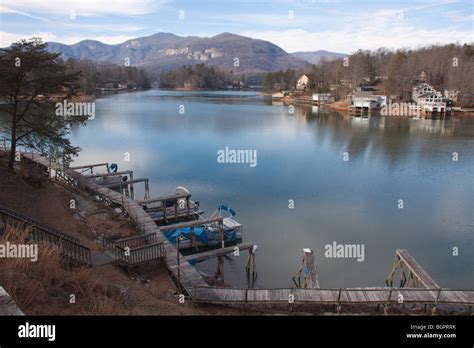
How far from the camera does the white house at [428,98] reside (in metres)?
59.7

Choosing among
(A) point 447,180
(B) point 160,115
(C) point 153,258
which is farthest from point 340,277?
(B) point 160,115

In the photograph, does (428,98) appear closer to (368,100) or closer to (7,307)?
(368,100)

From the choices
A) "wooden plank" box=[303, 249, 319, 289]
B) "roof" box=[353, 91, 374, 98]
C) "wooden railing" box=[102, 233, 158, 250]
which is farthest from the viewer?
"roof" box=[353, 91, 374, 98]

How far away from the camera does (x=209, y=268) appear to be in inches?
581

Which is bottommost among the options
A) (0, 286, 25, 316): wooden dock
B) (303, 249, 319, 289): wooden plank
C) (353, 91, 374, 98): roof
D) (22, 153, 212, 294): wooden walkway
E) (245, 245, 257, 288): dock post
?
(245, 245, 257, 288): dock post

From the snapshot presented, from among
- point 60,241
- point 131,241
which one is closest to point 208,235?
point 131,241

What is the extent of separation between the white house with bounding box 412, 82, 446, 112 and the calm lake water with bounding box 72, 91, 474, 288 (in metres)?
12.3

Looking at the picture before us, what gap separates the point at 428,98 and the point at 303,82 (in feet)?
137

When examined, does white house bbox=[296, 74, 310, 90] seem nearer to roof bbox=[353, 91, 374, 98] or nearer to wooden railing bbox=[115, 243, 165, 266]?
roof bbox=[353, 91, 374, 98]

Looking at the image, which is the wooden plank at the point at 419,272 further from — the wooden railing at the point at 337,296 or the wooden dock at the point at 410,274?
the wooden railing at the point at 337,296

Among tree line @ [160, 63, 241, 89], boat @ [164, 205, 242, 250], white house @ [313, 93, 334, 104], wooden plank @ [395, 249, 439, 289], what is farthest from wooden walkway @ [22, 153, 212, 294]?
tree line @ [160, 63, 241, 89]

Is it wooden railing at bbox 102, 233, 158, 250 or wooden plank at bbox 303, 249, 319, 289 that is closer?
wooden plank at bbox 303, 249, 319, 289

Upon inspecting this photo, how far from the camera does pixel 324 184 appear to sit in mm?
24047

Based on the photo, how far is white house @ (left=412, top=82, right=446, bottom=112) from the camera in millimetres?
59719
